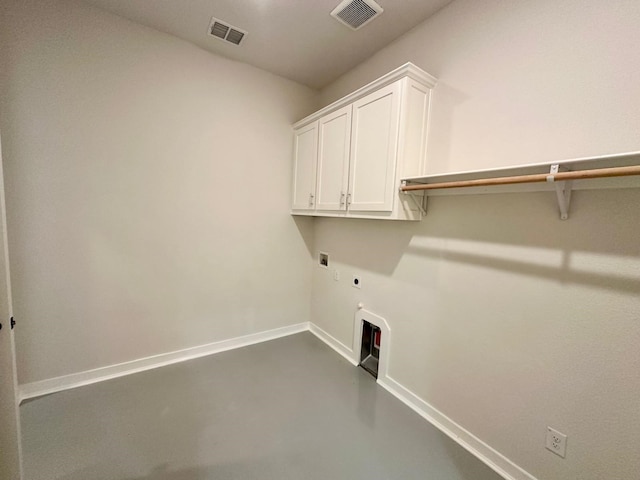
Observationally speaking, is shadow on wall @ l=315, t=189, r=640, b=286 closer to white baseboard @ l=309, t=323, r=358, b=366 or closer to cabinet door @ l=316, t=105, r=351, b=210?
cabinet door @ l=316, t=105, r=351, b=210

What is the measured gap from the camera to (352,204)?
2.05 meters

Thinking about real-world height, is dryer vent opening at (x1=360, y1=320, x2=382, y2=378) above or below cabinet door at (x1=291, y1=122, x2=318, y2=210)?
below

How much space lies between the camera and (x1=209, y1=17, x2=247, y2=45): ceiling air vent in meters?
1.98

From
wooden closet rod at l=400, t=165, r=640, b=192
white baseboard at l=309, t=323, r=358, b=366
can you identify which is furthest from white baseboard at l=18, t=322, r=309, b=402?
wooden closet rod at l=400, t=165, r=640, b=192

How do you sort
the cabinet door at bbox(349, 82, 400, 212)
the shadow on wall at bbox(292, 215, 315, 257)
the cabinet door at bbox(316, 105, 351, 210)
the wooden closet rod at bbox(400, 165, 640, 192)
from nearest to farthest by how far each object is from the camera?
the wooden closet rod at bbox(400, 165, 640, 192)
the cabinet door at bbox(349, 82, 400, 212)
the cabinet door at bbox(316, 105, 351, 210)
the shadow on wall at bbox(292, 215, 315, 257)

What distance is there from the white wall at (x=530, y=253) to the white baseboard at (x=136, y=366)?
1.61 metres

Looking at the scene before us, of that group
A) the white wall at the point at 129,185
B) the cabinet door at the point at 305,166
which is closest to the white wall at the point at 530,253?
the cabinet door at the point at 305,166

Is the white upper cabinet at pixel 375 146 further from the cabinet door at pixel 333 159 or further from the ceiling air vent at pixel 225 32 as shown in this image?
the ceiling air vent at pixel 225 32

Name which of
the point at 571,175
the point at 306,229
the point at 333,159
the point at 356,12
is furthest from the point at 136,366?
the point at 356,12

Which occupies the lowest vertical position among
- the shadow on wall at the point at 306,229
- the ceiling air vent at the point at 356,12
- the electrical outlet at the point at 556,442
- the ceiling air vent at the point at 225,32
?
the electrical outlet at the point at 556,442

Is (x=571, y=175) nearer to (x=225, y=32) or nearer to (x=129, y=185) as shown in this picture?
(x=225, y=32)

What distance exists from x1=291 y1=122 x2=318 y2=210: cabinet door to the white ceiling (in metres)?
0.64

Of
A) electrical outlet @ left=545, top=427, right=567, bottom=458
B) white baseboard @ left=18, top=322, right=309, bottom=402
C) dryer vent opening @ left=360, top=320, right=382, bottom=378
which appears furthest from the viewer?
dryer vent opening @ left=360, top=320, right=382, bottom=378

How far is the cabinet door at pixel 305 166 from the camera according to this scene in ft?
8.28
